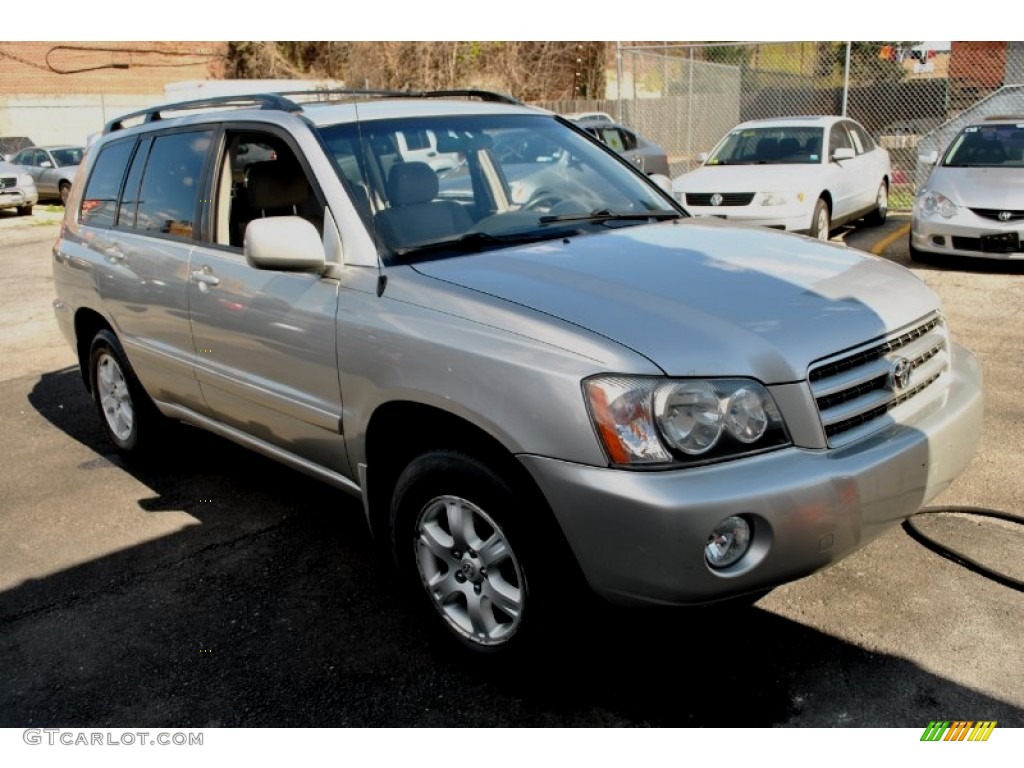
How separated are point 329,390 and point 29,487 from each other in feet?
8.88

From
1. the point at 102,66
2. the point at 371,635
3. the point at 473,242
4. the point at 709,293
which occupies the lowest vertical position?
the point at 371,635

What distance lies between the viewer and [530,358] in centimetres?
282

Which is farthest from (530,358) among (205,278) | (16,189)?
(16,189)

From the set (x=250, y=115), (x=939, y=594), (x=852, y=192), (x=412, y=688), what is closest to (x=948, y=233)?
(x=852, y=192)

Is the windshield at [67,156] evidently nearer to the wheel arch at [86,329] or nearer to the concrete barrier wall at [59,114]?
the concrete barrier wall at [59,114]

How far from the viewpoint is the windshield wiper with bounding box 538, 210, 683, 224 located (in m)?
3.92

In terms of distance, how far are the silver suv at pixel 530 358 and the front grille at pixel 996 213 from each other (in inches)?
255

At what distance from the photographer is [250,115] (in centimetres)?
417

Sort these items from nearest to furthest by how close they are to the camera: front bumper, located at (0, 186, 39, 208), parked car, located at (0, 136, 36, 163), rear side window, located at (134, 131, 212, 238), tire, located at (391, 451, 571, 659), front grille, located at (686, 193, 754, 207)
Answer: tire, located at (391, 451, 571, 659) → rear side window, located at (134, 131, 212, 238) → front grille, located at (686, 193, 754, 207) → front bumper, located at (0, 186, 39, 208) → parked car, located at (0, 136, 36, 163)

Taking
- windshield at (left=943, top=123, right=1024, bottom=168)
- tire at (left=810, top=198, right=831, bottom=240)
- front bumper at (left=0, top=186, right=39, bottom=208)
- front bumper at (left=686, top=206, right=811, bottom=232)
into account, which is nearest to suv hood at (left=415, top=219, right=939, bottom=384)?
front bumper at (left=686, top=206, right=811, bottom=232)

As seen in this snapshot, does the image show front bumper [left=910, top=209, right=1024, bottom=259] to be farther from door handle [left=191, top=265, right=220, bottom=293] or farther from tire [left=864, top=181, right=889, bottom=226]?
door handle [left=191, top=265, right=220, bottom=293]

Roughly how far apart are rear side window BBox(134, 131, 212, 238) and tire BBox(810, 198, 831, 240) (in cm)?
786

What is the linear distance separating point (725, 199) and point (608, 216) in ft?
23.7

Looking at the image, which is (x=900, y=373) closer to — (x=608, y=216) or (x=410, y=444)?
(x=608, y=216)
